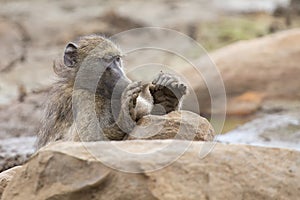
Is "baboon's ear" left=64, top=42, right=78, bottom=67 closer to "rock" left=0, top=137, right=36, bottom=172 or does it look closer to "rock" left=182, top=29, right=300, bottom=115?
"rock" left=0, top=137, right=36, bottom=172

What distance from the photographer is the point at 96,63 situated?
21.2 feet

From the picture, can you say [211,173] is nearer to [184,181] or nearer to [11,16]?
[184,181]

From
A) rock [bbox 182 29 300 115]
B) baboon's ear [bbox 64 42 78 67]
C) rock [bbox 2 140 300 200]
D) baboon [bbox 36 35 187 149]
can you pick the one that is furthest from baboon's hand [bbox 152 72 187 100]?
rock [bbox 182 29 300 115]

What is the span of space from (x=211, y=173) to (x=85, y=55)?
2.34 m

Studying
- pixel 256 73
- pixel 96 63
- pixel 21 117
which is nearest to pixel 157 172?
pixel 96 63

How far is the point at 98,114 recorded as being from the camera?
234 inches

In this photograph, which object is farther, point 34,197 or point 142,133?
point 142,133

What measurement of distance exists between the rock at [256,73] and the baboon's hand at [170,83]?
6377mm

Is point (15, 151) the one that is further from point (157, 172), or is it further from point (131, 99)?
point (157, 172)

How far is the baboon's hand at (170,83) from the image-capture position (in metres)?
5.59

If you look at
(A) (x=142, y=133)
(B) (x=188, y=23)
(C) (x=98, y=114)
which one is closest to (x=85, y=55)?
(C) (x=98, y=114)

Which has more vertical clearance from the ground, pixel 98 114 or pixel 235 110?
pixel 98 114

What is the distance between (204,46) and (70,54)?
8837 mm

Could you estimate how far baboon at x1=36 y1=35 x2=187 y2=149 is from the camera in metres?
5.60
